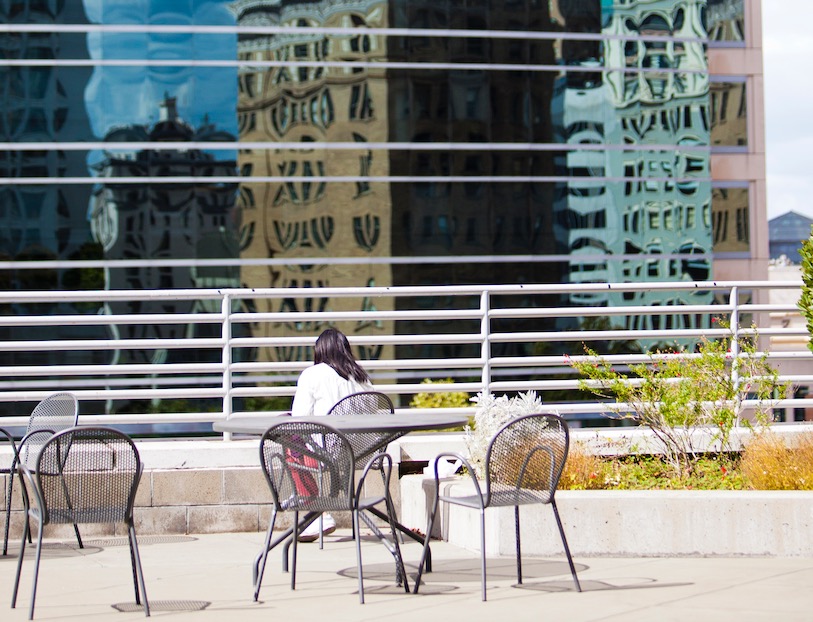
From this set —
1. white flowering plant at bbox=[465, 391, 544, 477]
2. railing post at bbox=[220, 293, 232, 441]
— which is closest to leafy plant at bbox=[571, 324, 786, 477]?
white flowering plant at bbox=[465, 391, 544, 477]

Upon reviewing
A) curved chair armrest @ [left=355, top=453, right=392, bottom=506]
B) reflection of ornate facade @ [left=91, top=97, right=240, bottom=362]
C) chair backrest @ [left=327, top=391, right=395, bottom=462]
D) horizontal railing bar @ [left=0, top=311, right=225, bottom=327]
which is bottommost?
curved chair armrest @ [left=355, top=453, right=392, bottom=506]

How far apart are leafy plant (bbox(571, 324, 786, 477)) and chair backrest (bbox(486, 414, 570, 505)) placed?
2.69 meters

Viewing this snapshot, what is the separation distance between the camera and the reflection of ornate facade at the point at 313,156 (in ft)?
63.9

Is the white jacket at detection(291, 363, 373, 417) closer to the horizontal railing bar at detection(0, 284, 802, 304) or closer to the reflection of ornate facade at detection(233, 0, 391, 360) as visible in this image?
the horizontal railing bar at detection(0, 284, 802, 304)

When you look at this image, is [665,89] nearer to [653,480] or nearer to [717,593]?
[653,480]

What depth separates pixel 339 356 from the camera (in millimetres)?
8680

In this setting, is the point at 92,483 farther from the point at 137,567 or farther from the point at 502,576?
the point at 502,576

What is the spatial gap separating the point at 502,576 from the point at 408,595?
2.71 feet

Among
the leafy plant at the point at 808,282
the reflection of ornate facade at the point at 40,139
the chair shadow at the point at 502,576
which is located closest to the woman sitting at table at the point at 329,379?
the chair shadow at the point at 502,576

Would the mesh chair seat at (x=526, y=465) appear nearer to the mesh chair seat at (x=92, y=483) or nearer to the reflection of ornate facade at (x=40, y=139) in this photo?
the mesh chair seat at (x=92, y=483)

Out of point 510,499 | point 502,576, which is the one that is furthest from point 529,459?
point 502,576

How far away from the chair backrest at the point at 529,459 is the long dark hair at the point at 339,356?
2.01m

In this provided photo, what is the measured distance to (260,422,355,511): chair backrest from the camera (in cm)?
671

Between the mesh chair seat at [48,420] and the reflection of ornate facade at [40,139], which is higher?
the reflection of ornate facade at [40,139]
